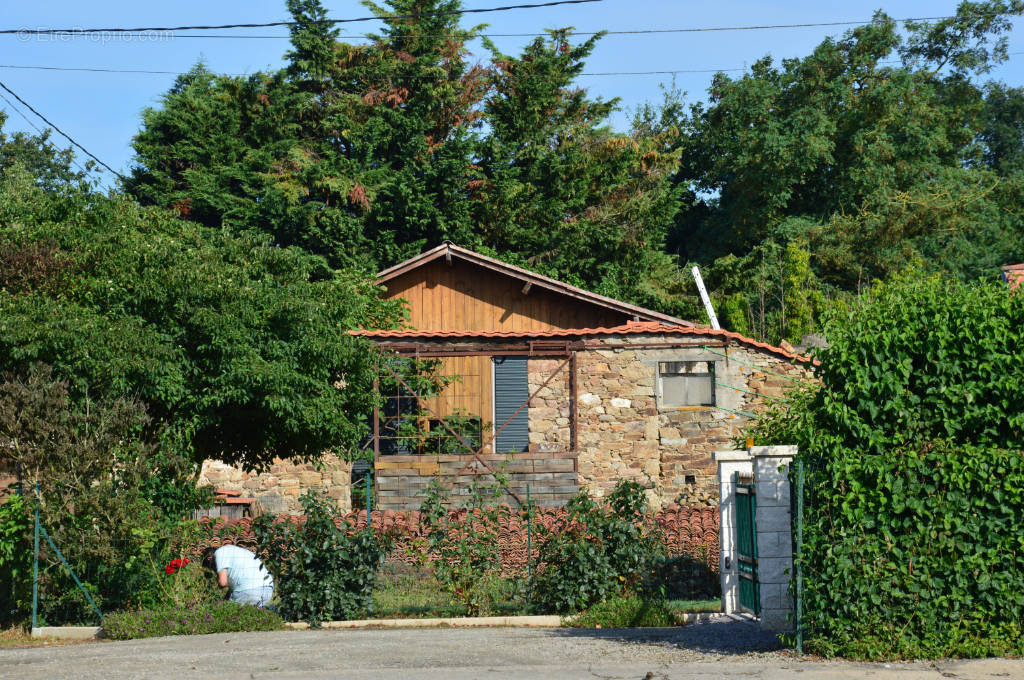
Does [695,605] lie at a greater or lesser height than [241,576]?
lesser

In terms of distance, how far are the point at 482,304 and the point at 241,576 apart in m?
11.7

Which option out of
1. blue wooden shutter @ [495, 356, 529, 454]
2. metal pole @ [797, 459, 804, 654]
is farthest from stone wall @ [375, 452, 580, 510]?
metal pole @ [797, 459, 804, 654]

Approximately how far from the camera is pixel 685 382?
18.4 m

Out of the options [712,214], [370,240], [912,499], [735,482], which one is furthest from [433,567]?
[712,214]

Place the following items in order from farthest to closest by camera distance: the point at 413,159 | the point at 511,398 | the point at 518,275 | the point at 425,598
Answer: the point at 413,159, the point at 518,275, the point at 511,398, the point at 425,598

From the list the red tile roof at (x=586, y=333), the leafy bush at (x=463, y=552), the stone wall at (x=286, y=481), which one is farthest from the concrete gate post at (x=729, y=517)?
the stone wall at (x=286, y=481)

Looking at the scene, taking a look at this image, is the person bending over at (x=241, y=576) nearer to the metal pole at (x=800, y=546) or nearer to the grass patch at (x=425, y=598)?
the grass patch at (x=425, y=598)

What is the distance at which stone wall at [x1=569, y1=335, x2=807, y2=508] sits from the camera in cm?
1816

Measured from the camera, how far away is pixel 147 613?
35.4ft

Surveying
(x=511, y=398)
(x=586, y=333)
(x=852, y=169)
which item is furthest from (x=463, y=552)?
(x=852, y=169)

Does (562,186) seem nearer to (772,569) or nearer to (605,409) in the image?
(605,409)

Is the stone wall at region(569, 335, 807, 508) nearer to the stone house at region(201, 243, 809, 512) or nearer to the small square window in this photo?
the stone house at region(201, 243, 809, 512)

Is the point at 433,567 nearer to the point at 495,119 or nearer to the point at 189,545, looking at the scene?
the point at 189,545

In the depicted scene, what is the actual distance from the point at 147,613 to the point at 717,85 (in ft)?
105
